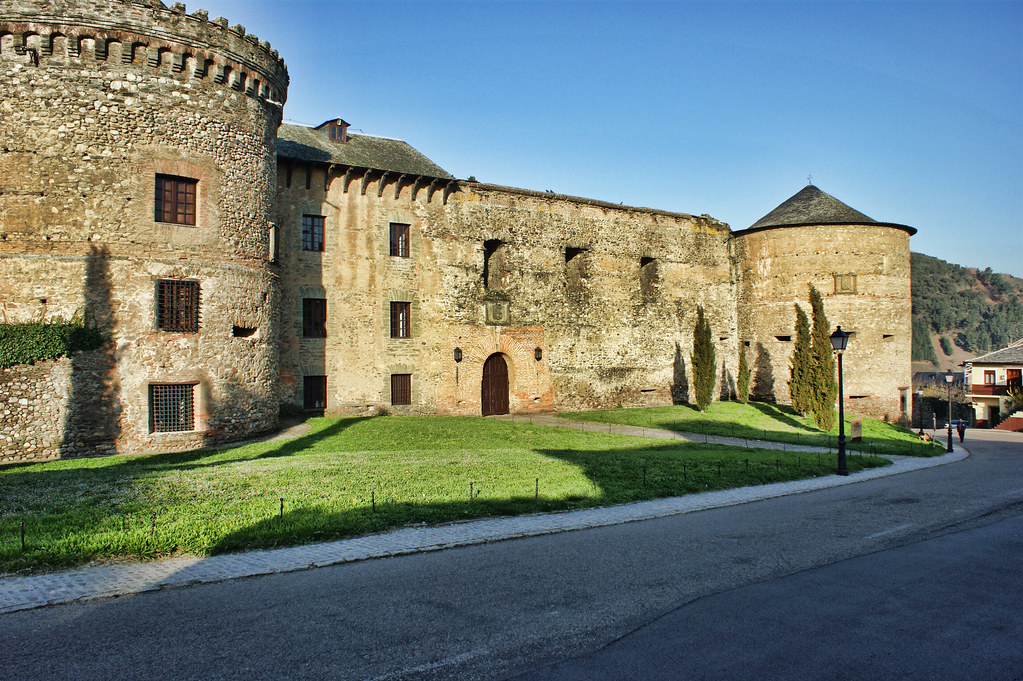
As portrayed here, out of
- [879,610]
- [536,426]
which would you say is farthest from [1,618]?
[536,426]

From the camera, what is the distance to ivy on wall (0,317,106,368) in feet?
50.8

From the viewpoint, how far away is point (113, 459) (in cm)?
1543

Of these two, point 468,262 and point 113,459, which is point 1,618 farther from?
point 468,262

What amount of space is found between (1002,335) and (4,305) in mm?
115907

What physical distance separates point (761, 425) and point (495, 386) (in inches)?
410

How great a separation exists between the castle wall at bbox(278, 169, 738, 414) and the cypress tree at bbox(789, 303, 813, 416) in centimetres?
497

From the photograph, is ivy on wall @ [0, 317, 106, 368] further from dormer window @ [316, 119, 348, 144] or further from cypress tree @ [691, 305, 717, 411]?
cypress tree @ [691, 305, 717, 411]

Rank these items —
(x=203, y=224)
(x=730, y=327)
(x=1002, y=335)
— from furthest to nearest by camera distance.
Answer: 1. (x=1002, y=335)
2. (x=730, y=327)
3. (x=203, y=224)

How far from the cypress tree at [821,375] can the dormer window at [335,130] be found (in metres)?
19.5

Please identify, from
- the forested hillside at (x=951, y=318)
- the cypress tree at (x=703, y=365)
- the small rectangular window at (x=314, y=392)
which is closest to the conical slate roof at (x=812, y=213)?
the cypress tree at (x=703, y=365)

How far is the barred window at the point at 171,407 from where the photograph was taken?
16953 millimetres

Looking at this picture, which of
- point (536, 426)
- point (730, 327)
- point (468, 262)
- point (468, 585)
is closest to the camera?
point (468, 585)

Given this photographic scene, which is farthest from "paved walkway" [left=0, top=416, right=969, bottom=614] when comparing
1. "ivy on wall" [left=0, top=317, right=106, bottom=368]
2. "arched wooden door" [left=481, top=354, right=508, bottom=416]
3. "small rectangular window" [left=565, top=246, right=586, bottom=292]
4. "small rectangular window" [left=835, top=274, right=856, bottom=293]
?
"small rectangular window" [left=835, top=274, right=856, bottom=293]

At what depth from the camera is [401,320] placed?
24.8 m
